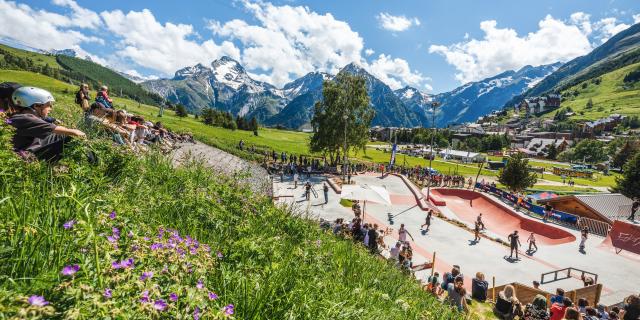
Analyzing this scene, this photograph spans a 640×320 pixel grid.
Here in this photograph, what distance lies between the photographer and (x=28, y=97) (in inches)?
177

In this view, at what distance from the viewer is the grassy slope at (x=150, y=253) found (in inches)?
74.8

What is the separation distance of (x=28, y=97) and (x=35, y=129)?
669 mm

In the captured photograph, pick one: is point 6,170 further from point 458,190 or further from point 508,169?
point 508,169

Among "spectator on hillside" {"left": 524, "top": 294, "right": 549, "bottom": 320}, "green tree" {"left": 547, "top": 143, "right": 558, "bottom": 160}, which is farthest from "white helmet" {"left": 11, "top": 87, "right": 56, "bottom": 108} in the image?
"green tree" {"left": 547, "top": 143, "right": 558, "bottom": 160}

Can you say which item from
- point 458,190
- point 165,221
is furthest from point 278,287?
point 458,190

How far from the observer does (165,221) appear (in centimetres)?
422

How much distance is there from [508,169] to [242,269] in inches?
1983

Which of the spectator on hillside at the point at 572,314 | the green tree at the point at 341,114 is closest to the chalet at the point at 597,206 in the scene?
the green tree at the point at 341,114

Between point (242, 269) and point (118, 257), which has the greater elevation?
point (118, 257)

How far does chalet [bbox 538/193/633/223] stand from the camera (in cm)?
3157

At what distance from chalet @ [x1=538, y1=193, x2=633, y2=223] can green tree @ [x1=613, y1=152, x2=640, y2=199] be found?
369 inches

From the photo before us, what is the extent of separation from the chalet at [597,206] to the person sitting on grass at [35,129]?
134 ft

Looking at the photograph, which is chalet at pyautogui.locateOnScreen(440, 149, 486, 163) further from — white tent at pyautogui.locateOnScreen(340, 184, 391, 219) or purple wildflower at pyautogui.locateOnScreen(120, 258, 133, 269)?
purple wildflower at pyautogui.locateOnScreen(120, 258, 133, 269)

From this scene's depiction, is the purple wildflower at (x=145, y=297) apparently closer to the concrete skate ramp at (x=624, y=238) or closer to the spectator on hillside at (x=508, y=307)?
the spectator on hillside at (x=508, y=307)
